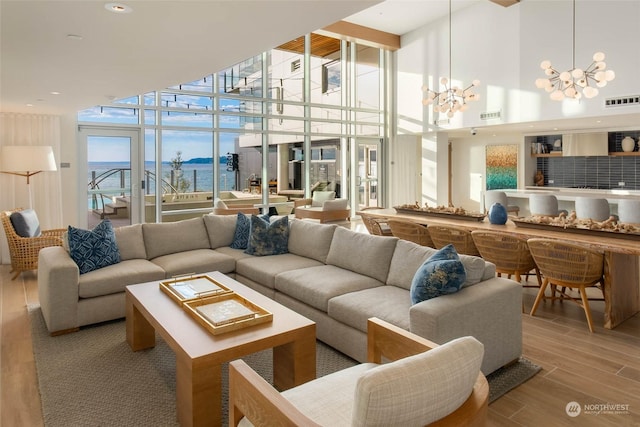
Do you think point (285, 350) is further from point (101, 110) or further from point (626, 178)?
point (626, 178)

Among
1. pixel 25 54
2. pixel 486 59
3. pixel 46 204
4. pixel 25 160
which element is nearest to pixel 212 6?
pixel 25 54

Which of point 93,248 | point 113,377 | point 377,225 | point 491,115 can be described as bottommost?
point 113,377

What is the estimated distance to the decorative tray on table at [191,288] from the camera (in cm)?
311

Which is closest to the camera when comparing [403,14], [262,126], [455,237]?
[455,237]

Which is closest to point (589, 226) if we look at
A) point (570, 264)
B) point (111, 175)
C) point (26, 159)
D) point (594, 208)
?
point (570, 264)

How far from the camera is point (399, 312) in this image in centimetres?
288

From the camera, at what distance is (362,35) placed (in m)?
10.5

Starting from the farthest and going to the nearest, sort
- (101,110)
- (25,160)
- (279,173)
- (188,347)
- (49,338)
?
(279,173)
(101,110)
(25,160)
(49,338)
(188,347)

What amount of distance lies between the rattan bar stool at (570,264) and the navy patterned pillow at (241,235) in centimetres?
305

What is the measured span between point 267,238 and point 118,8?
284 centimetres

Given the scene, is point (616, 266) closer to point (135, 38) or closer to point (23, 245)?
point (135, 38)

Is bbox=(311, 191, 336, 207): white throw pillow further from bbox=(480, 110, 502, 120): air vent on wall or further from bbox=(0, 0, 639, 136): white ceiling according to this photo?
bbox=(0, 0, 639, 136): white ceiling

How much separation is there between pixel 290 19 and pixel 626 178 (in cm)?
916

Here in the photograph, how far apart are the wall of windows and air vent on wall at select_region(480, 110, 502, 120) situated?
9.73 feet
